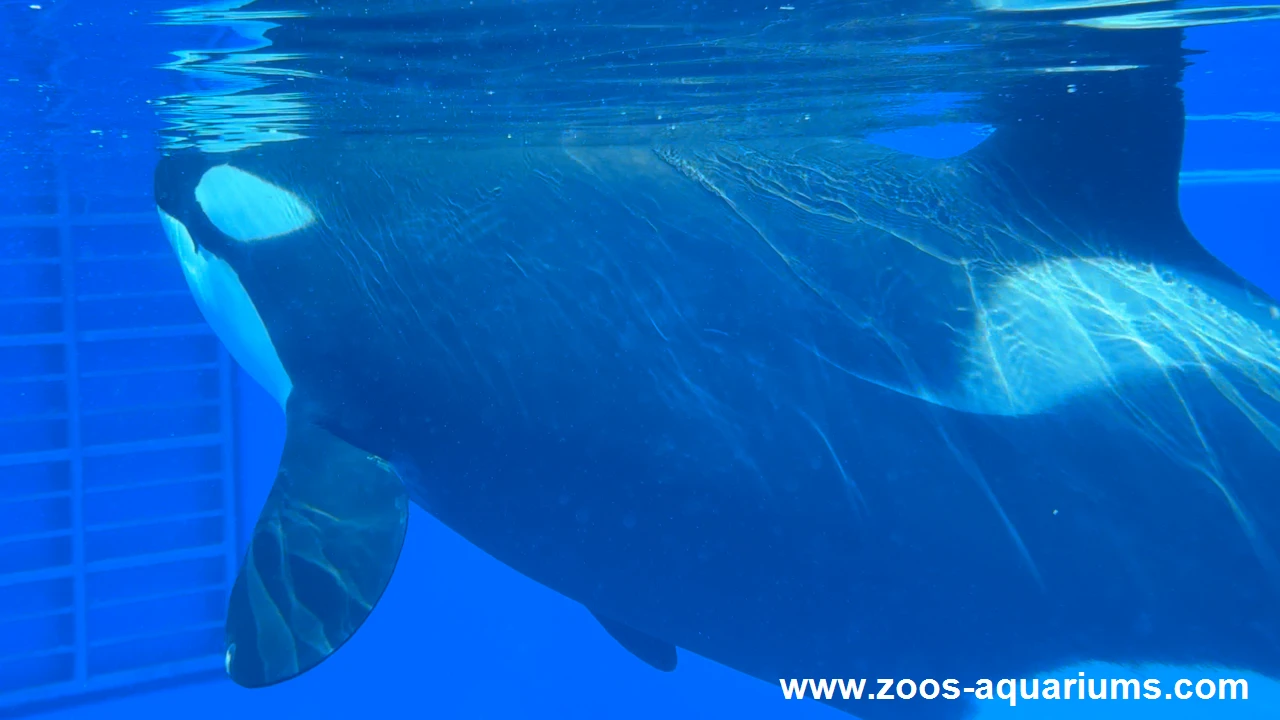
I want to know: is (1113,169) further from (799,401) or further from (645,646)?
(645,646)

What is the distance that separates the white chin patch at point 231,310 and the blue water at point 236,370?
54.2 inches

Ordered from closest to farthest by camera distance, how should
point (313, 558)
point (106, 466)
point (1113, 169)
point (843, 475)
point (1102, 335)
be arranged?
1. point (1102, 335)
2. point (843, 475)
3. point (1113, 169)
4. point (313, 558)
5. point (106, 466)

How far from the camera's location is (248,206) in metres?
5.90

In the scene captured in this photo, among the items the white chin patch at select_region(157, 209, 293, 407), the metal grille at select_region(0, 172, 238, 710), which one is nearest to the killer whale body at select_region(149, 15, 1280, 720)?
the white chin patch at select_region(157, 209, 293, 407)

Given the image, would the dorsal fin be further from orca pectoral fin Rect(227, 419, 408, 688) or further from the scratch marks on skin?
orca pectoral fin Rect(227, 419, 408, 688)

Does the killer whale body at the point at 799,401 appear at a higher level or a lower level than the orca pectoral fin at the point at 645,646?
higher

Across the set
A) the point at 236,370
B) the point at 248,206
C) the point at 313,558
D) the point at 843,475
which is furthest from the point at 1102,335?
the point at 236,370

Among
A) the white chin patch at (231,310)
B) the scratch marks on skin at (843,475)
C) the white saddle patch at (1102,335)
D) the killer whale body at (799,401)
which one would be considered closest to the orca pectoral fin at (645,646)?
the killer whale body at (799,401)

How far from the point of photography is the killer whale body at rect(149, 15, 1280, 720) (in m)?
4.01

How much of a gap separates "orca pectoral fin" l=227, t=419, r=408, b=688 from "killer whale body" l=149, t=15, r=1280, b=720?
0.02m

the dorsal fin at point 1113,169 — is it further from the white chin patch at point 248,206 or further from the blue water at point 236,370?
the white chin patch at point 248,206

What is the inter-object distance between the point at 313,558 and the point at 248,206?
8.20ft

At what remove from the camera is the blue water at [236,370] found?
6.71 meters

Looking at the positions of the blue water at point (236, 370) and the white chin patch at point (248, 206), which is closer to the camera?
the white chin patch at point (248, 206)
